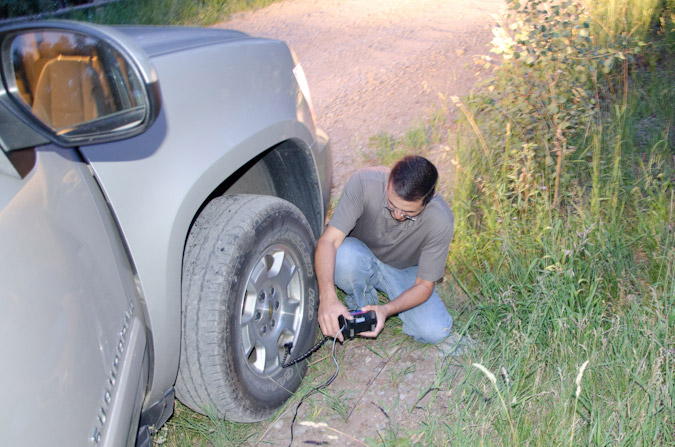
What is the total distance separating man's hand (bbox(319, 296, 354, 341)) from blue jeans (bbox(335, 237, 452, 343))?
0.42 metres

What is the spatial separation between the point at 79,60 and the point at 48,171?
45 centimetres

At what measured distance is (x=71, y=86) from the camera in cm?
181

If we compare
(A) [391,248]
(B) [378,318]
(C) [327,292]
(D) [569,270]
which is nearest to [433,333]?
(B) [378,318]

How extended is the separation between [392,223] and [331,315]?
0.62 metres

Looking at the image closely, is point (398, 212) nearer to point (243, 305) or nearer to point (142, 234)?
point (243, 305)

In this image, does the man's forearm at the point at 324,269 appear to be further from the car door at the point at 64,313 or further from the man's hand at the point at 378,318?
the car door at the point at 64,313

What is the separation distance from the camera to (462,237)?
3646mm

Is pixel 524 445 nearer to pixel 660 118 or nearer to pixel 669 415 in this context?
pixel 669 415

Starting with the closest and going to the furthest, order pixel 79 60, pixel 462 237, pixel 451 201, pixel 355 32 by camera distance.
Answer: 1. pixel 79 60
2. pixel 462 237
3. pixel 451 201
4. pixel 355 32

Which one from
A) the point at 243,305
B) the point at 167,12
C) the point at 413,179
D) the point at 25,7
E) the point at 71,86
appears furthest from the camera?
the point at 25,7

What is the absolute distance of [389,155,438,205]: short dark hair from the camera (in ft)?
9.08

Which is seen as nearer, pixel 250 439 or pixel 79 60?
pixel 79 60

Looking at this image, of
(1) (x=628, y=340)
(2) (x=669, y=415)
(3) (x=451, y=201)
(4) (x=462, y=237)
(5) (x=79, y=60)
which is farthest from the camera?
(3) (x=451, y=201)

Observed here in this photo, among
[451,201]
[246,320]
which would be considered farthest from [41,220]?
[451,201]
